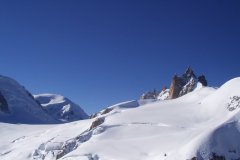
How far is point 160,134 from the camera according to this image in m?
53.7

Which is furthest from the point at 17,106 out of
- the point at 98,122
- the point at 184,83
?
the point at 98,122

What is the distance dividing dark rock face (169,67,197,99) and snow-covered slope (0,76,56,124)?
7351 cm

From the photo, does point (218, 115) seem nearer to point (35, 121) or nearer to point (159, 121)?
Answer: point (159, 121)

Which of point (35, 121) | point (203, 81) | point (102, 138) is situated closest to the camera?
point (102, 138)

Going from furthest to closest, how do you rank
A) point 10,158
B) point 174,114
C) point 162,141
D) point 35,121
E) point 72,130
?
point 35,121, point 72,130, point 10,158, point 174,114, point 162,141

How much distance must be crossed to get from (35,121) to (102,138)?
4463 inches

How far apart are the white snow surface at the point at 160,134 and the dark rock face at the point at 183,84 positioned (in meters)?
14.4

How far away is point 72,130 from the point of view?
78.6m

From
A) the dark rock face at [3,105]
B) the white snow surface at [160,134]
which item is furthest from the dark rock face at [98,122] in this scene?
the dark rock face at [3,105]

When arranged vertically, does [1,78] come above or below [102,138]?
above

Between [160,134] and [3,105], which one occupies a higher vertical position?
[3,105]

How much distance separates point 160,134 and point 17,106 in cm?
13020

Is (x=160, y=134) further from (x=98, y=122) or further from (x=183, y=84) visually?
(x=183, y=84)

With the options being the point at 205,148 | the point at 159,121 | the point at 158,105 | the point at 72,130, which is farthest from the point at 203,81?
the point at 205,148
